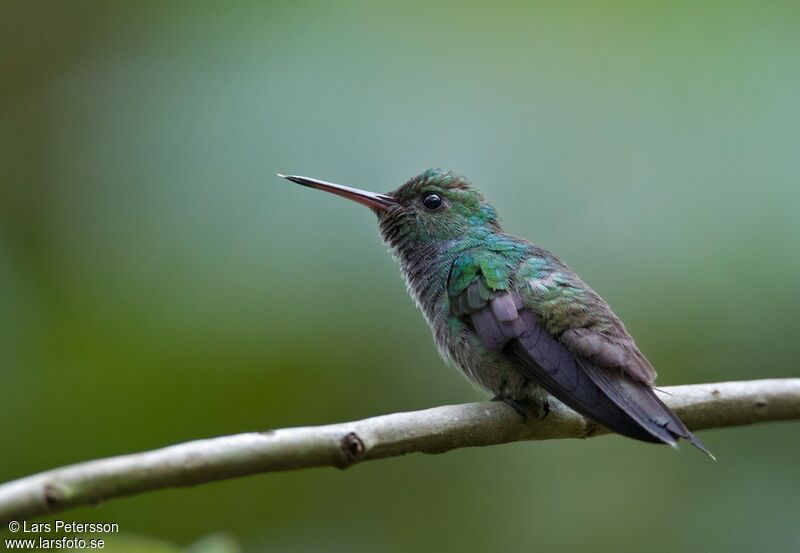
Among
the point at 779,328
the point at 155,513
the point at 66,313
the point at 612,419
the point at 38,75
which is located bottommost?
the point at 155,513

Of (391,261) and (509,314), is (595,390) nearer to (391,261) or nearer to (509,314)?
(509,314)

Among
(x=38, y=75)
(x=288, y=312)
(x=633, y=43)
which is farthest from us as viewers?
(x=38, y=75)

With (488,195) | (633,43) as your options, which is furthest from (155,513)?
(633,43)

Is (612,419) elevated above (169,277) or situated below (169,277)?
below

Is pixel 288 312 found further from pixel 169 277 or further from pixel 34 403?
pixel 34 403

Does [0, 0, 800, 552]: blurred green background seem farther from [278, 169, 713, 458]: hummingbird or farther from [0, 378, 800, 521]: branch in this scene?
[0, 378, 800, 521]: branch

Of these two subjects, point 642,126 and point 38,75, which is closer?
point 642,126

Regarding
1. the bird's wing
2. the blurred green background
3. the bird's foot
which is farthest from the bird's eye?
the bird's foot

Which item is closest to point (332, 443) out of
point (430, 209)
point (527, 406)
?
point (527, 406)
